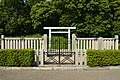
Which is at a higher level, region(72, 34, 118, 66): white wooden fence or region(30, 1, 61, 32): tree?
region(30, 1, 61, 32): tree

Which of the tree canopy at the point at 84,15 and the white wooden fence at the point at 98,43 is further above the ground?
the tree canopy at the point at 84,15

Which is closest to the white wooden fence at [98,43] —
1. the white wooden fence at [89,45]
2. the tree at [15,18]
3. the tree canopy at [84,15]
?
the white wooden fence at [89,45]

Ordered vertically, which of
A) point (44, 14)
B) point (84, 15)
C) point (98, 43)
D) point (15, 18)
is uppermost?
point (44, 14)

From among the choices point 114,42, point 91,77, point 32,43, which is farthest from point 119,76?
point 32,43

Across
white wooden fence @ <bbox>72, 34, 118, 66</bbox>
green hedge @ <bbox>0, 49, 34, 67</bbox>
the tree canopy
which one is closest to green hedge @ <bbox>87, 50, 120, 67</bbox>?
white wooden fence @ <bbox>72, 34, 118, 66</bbox>

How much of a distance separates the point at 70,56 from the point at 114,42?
9.47 ft

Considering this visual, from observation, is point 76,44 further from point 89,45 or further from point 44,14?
point 44,14

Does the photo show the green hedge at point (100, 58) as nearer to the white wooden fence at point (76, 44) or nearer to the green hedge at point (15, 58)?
the white wooden fence at point (76, 44)

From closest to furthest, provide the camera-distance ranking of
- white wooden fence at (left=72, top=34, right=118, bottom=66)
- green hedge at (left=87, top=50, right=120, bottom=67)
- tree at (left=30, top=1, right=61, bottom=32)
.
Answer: green hedge at (left=87, top=50, right=120, bottom=67)
white wooden fence at (left=72, top=34, right=118, bottom=66)
tree at (left=30, top=1, right=61, bottom=32)

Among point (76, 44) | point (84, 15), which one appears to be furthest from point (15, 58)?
point (84, 15)

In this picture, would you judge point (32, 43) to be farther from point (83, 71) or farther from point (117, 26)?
point (117, 26)

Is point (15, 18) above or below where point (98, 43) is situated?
above

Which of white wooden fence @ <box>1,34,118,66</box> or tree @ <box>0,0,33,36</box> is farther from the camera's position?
tree @ <box>0,0,33,36</box>

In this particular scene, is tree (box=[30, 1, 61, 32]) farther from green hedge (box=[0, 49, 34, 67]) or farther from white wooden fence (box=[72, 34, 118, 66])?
green hedge (box=[0, 49, 34, 67])
